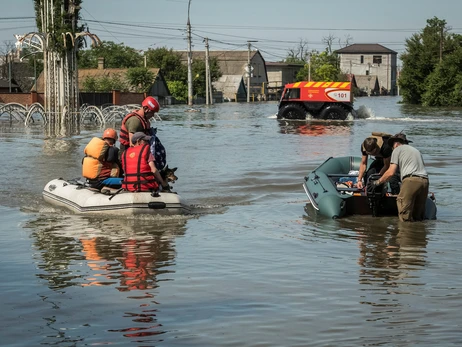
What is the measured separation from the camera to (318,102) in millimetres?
47750

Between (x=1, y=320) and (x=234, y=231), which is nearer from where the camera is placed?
(x=1, y=320)

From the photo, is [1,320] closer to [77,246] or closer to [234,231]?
[77,246]

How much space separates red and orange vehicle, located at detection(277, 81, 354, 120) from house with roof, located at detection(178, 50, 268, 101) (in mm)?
65217

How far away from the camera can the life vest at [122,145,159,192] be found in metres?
12.1

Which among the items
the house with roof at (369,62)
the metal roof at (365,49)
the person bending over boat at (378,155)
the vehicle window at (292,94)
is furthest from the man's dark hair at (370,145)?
the metal roof at (365,49)

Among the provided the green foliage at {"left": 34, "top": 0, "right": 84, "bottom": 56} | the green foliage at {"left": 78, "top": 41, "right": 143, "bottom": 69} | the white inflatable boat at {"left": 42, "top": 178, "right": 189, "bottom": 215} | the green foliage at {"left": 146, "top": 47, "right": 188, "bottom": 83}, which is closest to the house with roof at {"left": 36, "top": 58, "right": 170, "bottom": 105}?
the green foliage at {"left": 146, "top": 47, "right": 188, "bottom": 83}

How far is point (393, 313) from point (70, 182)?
7.81m

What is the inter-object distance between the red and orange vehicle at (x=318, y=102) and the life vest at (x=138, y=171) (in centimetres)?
3529

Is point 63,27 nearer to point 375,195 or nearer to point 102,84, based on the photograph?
point 375,195

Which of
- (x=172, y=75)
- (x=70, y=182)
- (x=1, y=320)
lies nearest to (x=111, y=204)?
(x=70, y=182)

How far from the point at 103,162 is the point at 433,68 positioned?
7306 cm

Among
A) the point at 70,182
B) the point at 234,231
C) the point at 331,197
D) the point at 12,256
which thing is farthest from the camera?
the point at 70,182

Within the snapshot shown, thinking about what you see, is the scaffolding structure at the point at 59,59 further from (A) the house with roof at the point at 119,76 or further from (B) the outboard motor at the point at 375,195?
(A) the house with roof at the point at 119,76

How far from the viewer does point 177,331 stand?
22.3 ft
